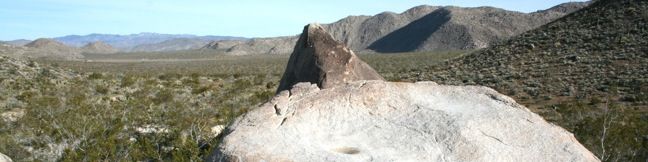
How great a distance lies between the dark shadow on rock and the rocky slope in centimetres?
11378

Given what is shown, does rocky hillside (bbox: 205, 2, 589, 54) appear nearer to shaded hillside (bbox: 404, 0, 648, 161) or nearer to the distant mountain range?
the distant mountain range

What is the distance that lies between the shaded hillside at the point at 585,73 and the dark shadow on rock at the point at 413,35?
269 feet

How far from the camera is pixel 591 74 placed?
2764 cm

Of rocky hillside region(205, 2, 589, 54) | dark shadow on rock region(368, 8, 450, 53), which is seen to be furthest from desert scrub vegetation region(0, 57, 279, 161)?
dark shadow on rock region(368, 8, 450, 53)

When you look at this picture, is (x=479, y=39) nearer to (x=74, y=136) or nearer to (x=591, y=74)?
(x=591, y=74)

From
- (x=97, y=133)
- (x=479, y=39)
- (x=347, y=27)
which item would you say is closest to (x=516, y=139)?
(x=97, y=133)

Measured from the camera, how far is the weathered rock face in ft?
37.4

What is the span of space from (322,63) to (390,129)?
4433 millimetres

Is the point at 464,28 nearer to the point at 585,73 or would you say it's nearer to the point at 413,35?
the point at 413,35

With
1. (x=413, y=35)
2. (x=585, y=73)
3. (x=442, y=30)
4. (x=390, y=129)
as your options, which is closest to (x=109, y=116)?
(x=390, y=129)

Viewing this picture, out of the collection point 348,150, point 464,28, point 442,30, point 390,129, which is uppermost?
point 464,28

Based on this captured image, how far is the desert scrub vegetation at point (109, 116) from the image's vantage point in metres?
11.1

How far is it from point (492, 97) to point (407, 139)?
220 cm

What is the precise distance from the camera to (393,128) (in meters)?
7.43
